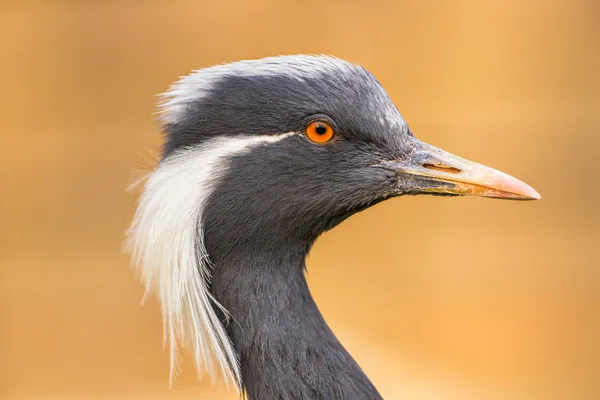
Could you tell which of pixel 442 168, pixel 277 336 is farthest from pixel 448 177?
pixel 277 336

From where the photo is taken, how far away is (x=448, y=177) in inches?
115

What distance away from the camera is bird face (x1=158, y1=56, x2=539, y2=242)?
284 cm

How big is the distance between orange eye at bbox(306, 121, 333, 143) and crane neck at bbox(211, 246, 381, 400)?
0.40 meters

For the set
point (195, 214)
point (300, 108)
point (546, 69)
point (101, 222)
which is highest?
point (546, 69)

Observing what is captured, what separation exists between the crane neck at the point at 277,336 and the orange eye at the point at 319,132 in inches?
15.7

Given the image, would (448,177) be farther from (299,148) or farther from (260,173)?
(260,173)

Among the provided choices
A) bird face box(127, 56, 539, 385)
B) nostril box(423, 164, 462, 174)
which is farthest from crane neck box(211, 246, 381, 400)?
nostril box(423, 164, 462, 174)

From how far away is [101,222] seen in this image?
6750 mm

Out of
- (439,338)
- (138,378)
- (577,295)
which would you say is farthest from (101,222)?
(577,295)

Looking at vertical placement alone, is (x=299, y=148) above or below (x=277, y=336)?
above

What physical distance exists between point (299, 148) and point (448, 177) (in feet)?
1.60

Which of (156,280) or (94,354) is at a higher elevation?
(156,280)

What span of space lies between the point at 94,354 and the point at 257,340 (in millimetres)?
4249

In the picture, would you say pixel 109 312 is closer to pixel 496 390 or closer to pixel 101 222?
pixel 101 222
